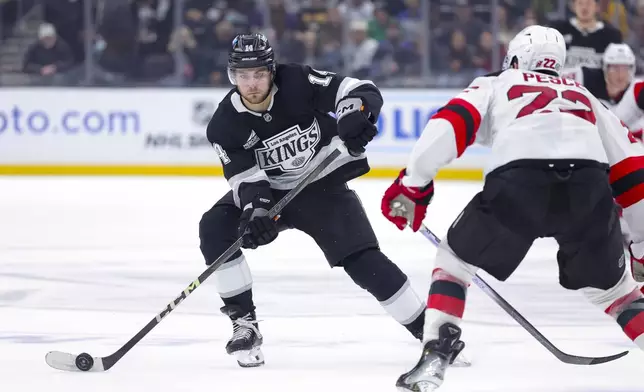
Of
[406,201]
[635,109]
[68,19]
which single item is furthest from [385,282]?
[68,19]

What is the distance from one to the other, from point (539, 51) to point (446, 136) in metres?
0.36

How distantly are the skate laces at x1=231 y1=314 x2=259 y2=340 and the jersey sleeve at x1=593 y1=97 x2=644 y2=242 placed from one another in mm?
1170


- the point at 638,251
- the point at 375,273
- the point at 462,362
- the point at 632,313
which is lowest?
the point at 462,362

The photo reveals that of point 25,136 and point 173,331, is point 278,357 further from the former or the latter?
point 25,136

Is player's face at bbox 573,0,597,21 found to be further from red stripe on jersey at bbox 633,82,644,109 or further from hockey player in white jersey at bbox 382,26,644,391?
hockey player in white jersey at bbox 382,26,644,391

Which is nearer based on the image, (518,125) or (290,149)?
(518,125)

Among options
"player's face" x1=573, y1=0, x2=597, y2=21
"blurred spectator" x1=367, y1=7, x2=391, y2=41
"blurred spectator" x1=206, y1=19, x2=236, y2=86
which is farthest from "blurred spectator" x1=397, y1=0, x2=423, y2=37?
"player's face" x1=573, y1=0, x2=597, y2=21

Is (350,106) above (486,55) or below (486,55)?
above

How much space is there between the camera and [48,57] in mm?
8812

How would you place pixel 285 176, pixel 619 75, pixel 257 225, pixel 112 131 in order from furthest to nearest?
pixel 112 131, pixel 619 75, pixel 285 176, pixel 257 225

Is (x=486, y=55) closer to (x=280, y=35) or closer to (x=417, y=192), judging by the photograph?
(x=280, y=35)

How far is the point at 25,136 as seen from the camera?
855 cm

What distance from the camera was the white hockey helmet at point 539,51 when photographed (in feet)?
8.58

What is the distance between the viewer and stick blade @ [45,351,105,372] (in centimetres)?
308
